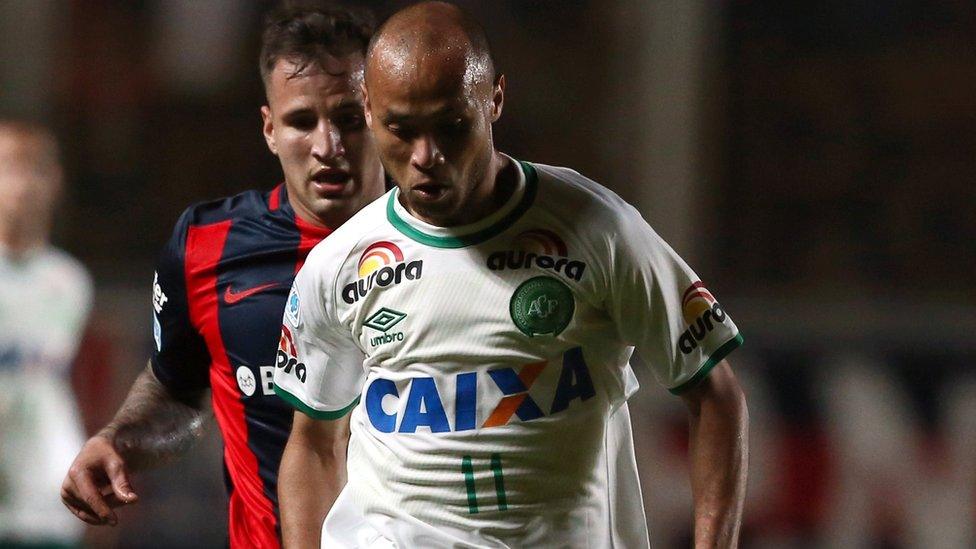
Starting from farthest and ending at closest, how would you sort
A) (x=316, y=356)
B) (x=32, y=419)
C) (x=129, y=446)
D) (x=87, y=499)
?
(x=32, y=419) → (x=129, y=446) → (x=87, y=499) → (x=316, y=356)

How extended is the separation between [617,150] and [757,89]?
2.29 ft

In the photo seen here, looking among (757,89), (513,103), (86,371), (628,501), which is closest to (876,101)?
(757,89)

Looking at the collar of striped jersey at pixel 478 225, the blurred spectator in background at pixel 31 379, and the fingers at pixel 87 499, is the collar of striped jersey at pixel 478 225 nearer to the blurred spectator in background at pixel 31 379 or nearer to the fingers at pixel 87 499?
the fingers at pixel 87 499

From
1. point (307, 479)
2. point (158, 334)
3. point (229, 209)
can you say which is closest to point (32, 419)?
point (158, 334)

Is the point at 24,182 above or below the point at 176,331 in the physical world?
above

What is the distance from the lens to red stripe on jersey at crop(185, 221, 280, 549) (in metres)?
3.03

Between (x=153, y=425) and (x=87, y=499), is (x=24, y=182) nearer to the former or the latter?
(x=153, y=425)

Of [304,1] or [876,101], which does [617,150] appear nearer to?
[876,101]

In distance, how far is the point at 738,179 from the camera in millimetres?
7016

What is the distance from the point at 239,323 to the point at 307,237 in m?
0.21

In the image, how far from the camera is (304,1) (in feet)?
10.6

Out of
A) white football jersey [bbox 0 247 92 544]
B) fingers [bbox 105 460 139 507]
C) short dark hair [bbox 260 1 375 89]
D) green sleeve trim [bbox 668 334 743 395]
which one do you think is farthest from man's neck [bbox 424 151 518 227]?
white football jersey [bbox 0 247 92 544]

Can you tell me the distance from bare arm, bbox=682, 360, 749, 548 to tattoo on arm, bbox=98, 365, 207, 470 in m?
1.21

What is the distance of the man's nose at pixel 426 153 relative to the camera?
2164 mm
